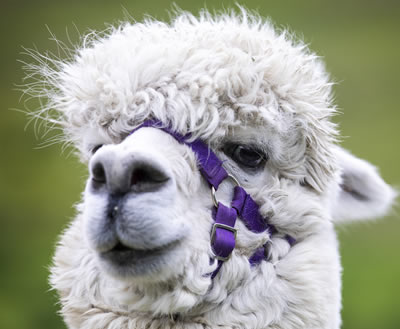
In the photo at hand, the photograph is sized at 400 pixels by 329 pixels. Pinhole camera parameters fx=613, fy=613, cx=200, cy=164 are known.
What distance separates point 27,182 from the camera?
38.1ft

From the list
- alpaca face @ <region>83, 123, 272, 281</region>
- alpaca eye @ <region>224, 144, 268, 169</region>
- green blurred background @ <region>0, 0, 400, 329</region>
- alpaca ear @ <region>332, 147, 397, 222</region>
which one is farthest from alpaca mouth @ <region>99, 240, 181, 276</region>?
green blurred background @ <region>0, 0, 400, 329</region>

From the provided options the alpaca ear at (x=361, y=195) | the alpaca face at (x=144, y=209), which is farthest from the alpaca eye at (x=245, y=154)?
the alpaca ear at (x=361, y=195)

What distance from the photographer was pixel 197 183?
227cm

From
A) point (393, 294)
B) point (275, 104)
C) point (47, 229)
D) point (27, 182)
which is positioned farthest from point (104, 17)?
point (275, 104)

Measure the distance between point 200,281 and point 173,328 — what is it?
0.22m

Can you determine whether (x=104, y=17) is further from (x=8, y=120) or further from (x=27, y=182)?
(x=27, y=182)

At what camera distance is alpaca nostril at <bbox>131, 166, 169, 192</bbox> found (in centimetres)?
202

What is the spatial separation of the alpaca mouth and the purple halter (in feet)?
0.67

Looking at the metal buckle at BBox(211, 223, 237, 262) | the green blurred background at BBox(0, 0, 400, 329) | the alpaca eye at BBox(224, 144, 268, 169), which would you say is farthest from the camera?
the green blurred background at BBox(0, 0, 400, 329)

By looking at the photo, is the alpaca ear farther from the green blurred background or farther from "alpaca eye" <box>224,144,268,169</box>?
the green blurred background

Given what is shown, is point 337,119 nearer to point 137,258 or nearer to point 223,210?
point 223,210

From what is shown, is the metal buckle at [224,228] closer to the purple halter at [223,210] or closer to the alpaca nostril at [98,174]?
the purple halter at [223,210]

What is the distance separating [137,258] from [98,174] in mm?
318

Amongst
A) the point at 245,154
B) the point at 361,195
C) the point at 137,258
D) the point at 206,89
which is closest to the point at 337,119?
the point at 361,195
